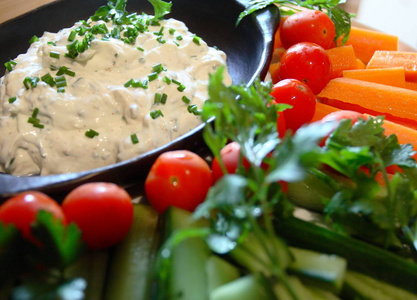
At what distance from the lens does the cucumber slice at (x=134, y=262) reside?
107 centimetres

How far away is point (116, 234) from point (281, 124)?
2.51ft

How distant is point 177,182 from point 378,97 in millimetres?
1140

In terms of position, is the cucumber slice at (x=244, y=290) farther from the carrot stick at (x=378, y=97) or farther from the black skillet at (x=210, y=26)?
the carrot stick at (x=378, y=97)

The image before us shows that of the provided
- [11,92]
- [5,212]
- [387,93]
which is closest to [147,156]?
[5,212]

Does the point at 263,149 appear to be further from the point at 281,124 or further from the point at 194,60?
the point at 194,60

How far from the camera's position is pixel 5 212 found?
108 centimetres

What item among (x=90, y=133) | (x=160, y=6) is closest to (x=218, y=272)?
(x=90, y=133)

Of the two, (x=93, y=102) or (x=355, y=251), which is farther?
(x=93, y=102)

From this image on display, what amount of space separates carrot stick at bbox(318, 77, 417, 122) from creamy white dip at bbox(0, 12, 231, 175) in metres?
0.67

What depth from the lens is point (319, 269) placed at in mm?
1013

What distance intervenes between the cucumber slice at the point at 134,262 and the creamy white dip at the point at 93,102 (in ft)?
1.30

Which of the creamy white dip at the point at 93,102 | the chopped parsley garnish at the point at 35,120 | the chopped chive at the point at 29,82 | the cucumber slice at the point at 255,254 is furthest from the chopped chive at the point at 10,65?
the cucumber slice at the point at 255,254

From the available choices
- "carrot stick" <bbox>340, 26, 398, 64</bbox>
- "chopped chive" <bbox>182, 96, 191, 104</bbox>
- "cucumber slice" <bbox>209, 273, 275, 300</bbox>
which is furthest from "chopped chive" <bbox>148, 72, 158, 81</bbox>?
"carrot stick" <bbox>340, 26, 398, 64</bbox>

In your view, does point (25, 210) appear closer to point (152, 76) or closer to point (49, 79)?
point (49, 79)
